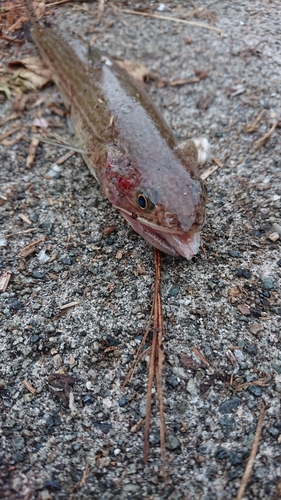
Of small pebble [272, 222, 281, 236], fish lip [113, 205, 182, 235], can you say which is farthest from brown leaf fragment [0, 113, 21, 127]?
small pebble [272, 222, 281, 236]

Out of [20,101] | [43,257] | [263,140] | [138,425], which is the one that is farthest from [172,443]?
[20,101]

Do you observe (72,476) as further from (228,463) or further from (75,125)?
(75,125)

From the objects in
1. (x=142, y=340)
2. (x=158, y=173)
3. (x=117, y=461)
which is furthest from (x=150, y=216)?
(x=117, y=461)

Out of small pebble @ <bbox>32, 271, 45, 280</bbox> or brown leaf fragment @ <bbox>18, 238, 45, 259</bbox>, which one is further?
brown leaf fragment @ <bbox>18, 238, 45, 259</bbox>

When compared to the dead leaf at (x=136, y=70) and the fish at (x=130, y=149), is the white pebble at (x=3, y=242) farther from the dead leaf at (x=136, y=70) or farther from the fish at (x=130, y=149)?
the dead leaf at (x=136, y=70)

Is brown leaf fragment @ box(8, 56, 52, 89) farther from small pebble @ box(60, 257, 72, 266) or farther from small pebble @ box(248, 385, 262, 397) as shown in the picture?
small pebble @ box(248, 385, 262, 397)

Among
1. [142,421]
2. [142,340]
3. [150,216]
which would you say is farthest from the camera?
[150,216]
